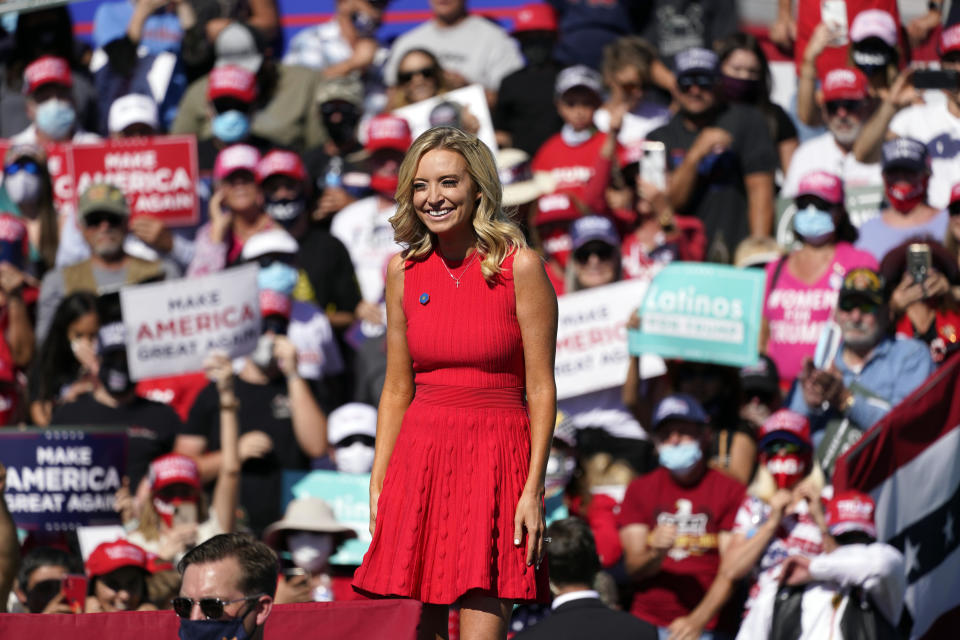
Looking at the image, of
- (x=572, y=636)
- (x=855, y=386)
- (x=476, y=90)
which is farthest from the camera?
(x=476, y=90)

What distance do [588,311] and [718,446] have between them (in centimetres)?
122

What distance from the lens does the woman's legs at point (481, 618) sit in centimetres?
500

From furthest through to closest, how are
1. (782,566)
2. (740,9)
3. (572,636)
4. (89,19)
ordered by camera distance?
(89,19), (740,9), (782,566), (572,636)

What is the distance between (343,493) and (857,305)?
291cm

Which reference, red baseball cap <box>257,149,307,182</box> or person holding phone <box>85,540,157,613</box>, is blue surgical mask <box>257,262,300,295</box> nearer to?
red baseball cap <box>257,149,307,182</box>

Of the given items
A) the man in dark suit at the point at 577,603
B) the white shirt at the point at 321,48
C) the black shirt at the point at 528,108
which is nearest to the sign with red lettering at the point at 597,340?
the black shirt at the point at 528,108

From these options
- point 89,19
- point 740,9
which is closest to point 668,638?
point 740,9

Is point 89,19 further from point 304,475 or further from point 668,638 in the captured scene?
point 668,638

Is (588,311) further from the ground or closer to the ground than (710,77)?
closer to the ground

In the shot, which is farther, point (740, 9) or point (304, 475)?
point (740, 9)

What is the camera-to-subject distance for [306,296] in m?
11.0

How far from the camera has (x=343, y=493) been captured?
9.55 meters

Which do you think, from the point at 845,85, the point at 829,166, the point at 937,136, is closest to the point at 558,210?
the point at 829,166

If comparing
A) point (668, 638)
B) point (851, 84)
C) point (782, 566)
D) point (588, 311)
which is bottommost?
point (668, 638)
